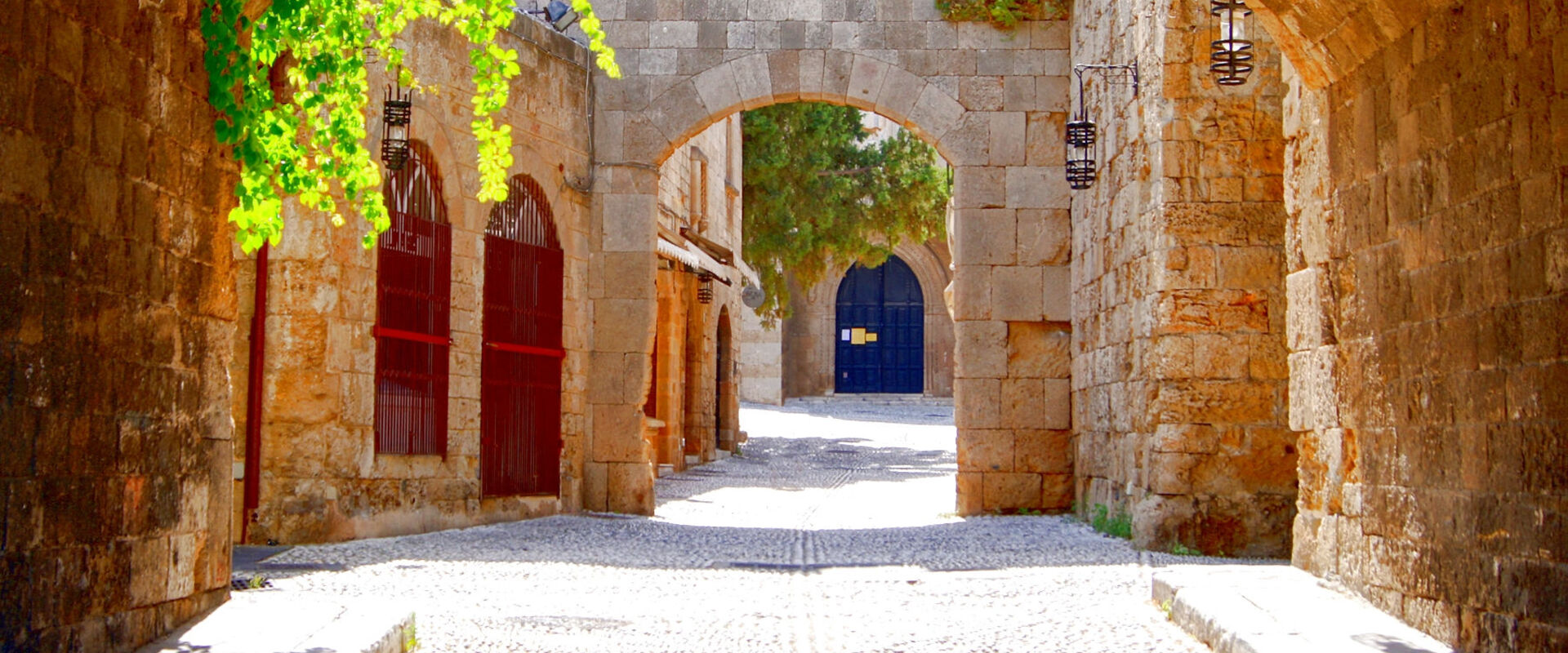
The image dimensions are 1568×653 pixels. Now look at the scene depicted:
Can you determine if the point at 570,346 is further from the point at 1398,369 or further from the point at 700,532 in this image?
the point at 1398,369

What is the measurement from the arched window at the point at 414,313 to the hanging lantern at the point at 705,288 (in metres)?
7.71

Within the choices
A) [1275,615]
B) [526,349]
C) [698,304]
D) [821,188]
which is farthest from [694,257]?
[1275,615]

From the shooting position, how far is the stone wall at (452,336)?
9023mm

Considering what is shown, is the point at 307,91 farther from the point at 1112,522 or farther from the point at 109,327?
the point at 1112,522

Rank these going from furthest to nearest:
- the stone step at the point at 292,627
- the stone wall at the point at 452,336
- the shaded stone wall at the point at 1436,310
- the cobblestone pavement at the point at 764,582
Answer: the stone wall at the point at 452,336 → the cobblestone pavement at the point at 764,582 → the stone step at the point at 292,627 → the shaded stone wall at the point at 1436,310

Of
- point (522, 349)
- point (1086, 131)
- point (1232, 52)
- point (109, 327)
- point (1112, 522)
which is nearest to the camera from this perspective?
point (109, 327)

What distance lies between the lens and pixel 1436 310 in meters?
4.95

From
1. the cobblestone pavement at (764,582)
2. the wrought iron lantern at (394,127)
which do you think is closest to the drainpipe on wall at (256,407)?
the cobblestone pavement at (764,582)

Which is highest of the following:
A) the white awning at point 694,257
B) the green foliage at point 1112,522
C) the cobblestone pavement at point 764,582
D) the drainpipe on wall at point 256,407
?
the white awning at point 694,257

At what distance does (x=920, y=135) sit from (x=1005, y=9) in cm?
120

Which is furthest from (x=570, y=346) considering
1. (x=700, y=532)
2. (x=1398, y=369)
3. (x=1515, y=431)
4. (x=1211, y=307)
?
(x=1515, y=431)

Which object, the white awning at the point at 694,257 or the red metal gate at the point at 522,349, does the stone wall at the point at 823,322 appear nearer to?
the white awning at the point at 694,257

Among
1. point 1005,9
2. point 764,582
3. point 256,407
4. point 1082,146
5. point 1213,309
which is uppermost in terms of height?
point 1005,9

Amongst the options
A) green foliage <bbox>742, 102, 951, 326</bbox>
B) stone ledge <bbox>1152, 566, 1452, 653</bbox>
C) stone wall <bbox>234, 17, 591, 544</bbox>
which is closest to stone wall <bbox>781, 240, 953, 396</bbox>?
green foliage <bbox>742, 102, 951, 326</bbox>
